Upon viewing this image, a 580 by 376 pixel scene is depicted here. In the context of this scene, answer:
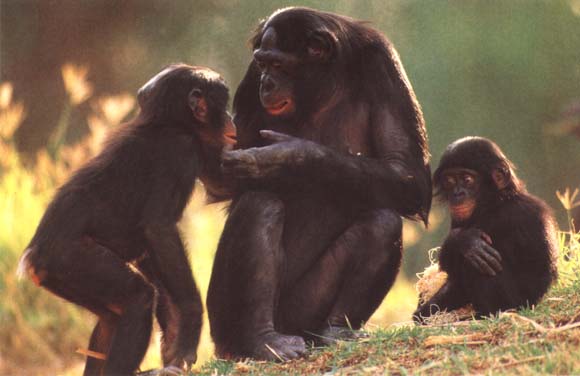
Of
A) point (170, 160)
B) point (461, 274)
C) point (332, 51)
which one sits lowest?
point (461, 274)

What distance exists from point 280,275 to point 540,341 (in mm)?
1408

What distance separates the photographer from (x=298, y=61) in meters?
5.04

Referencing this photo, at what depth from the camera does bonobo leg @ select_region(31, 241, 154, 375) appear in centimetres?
425

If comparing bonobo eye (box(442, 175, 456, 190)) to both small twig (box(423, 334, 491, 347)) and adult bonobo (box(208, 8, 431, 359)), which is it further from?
small twig (box(423, 334, 491, 347))

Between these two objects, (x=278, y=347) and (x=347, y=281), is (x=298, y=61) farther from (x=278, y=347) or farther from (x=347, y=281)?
(x=278, y=347)

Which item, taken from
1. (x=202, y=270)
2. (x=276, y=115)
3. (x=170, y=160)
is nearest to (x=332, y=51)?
(x=276, y=115)

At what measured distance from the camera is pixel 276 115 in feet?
17.0

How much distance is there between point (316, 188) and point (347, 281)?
20.6 inches

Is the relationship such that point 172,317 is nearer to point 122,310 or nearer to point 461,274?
point 122,310

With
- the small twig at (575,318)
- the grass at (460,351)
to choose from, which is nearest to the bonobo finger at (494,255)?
the grass at (460,351)

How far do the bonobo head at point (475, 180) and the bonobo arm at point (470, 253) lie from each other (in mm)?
170

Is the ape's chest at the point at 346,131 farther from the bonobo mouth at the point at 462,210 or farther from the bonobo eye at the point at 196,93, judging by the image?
the bonobo mouth at the point at 462,210

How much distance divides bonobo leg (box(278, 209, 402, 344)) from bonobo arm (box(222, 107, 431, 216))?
0.47ft

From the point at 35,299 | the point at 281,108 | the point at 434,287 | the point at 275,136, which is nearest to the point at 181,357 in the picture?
the point at 275,136
